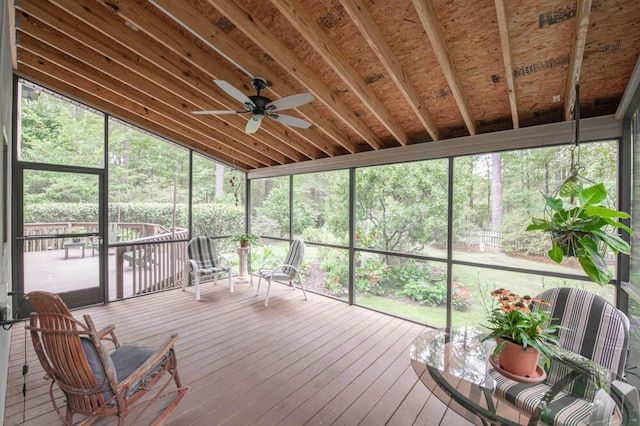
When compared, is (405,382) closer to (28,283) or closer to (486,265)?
(486,265)

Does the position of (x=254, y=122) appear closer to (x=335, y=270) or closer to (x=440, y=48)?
(x=440, y=48)

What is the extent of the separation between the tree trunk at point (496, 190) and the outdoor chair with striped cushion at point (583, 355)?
5.69 feet

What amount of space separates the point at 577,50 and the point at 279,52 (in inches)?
94.0

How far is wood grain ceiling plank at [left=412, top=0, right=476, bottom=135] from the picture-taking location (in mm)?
1845

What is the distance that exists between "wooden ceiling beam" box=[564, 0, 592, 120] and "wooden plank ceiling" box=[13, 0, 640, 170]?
1 centimetres

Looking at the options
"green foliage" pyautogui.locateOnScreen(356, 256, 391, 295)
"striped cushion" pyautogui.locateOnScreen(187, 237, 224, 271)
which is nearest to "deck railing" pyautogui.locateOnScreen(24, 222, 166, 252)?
"striped cushion" pyautogui.locateOnScreen(187, 237, 224, 271)

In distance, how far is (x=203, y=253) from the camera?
5.23 m

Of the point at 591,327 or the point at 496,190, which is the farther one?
the point at 496,190

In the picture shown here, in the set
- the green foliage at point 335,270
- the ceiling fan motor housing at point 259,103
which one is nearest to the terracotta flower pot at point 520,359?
the ceiling fan motor housing at point 259,103

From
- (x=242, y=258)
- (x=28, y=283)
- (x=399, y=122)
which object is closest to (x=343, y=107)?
(x=399, y=122)

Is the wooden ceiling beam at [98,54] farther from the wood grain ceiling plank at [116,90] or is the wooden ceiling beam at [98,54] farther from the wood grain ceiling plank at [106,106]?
the wood grain ceiling plank at [106,106]

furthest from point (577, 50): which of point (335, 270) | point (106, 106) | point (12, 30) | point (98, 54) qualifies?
point (106, 106)

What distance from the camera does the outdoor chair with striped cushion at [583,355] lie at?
129 cm

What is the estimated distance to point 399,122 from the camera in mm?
3707
